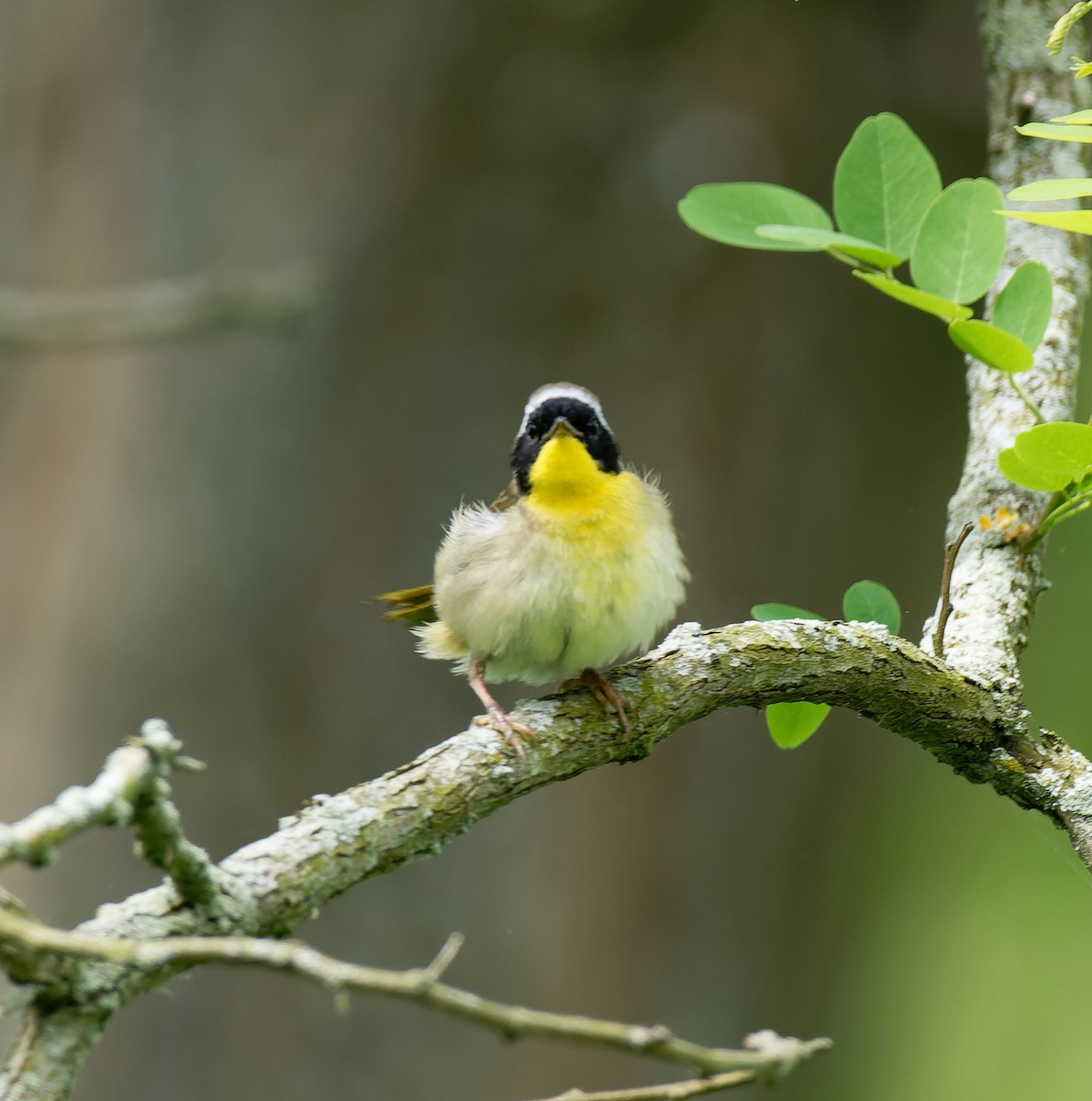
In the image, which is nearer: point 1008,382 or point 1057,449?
point 1057,449

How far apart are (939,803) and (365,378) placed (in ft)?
15.4

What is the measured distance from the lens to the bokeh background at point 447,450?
17.0ft

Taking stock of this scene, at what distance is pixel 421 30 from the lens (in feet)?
17.3

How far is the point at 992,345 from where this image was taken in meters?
2.27

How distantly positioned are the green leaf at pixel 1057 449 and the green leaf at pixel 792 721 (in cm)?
75

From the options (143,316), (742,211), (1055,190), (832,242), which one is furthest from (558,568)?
(143,316)

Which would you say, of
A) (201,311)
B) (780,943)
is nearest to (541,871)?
(780,943)

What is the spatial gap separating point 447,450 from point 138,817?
3980 mm

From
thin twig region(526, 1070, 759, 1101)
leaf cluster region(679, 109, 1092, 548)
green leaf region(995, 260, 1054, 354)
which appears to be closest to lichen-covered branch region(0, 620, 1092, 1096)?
leaf cluster region(679, 109, 1092, 548)

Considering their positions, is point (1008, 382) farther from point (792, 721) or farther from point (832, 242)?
point (792, 721)

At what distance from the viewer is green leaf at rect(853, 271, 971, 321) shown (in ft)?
7.63

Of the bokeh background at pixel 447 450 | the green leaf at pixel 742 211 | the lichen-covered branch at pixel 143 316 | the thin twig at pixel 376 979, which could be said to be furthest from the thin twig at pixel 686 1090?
Answer: the bokeh background at pixel 447 450

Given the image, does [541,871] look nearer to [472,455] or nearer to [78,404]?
[472,455]

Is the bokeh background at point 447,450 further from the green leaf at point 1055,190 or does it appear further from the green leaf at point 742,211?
the green leaf at point 1055,190
